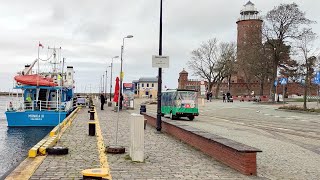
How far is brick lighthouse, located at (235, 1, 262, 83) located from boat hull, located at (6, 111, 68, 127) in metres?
38.4

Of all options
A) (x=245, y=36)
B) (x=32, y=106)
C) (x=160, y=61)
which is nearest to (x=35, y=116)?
(x=32, y=106)

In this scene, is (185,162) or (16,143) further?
(16,143)

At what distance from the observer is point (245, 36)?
84250 millimetres

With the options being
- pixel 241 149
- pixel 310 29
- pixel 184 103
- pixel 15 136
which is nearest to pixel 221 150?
pixel 241 149

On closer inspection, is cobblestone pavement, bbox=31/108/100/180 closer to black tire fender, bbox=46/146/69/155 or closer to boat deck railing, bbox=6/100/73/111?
black tire fender, bbox=46/146/69/155

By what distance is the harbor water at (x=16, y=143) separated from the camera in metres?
16.1

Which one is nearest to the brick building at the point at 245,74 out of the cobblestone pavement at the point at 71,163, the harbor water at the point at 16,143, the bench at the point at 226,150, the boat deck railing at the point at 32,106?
the boat deck railing at the point at 32,106

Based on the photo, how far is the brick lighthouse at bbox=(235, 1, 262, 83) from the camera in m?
70.9

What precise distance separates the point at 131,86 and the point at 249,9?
5855 cm

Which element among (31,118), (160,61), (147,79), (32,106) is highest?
(147,79)

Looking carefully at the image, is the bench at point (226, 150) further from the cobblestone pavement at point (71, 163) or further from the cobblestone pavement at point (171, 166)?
the cobblestone pavement at point (71, 163)

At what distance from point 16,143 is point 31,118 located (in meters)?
10.1

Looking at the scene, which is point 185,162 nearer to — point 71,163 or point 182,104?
point 71,163

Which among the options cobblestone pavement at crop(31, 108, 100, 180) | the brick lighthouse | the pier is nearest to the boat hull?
the pier
